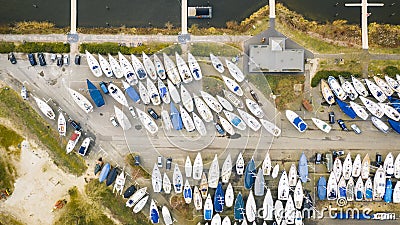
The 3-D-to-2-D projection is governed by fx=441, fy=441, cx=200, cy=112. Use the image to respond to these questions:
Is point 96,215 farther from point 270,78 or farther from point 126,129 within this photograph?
point 270,78

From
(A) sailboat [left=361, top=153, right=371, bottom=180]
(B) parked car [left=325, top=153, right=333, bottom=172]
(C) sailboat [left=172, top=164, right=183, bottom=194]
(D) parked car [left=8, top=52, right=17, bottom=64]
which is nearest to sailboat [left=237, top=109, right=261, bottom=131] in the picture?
(B) parked car [left=325, top=153, right=333, bottom=172]

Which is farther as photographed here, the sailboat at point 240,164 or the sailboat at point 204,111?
the sailboat at point 204,111

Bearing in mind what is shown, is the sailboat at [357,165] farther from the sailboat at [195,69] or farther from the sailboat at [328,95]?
the sailboat at [195,69]

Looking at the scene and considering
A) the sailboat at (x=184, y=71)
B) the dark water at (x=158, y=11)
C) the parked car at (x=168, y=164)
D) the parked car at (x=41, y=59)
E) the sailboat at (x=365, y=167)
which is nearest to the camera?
the sailboat at (x=365, y=167)

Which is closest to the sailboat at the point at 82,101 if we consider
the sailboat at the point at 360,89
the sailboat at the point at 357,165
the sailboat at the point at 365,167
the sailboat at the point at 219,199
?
the sailboat at the point at 219,199

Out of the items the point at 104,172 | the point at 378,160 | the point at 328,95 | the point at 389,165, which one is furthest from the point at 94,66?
the point at 389,165

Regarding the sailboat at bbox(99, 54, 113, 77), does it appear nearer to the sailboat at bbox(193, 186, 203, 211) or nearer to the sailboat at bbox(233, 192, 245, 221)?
the sailboat at bbox(193, 186, 203, 211)
